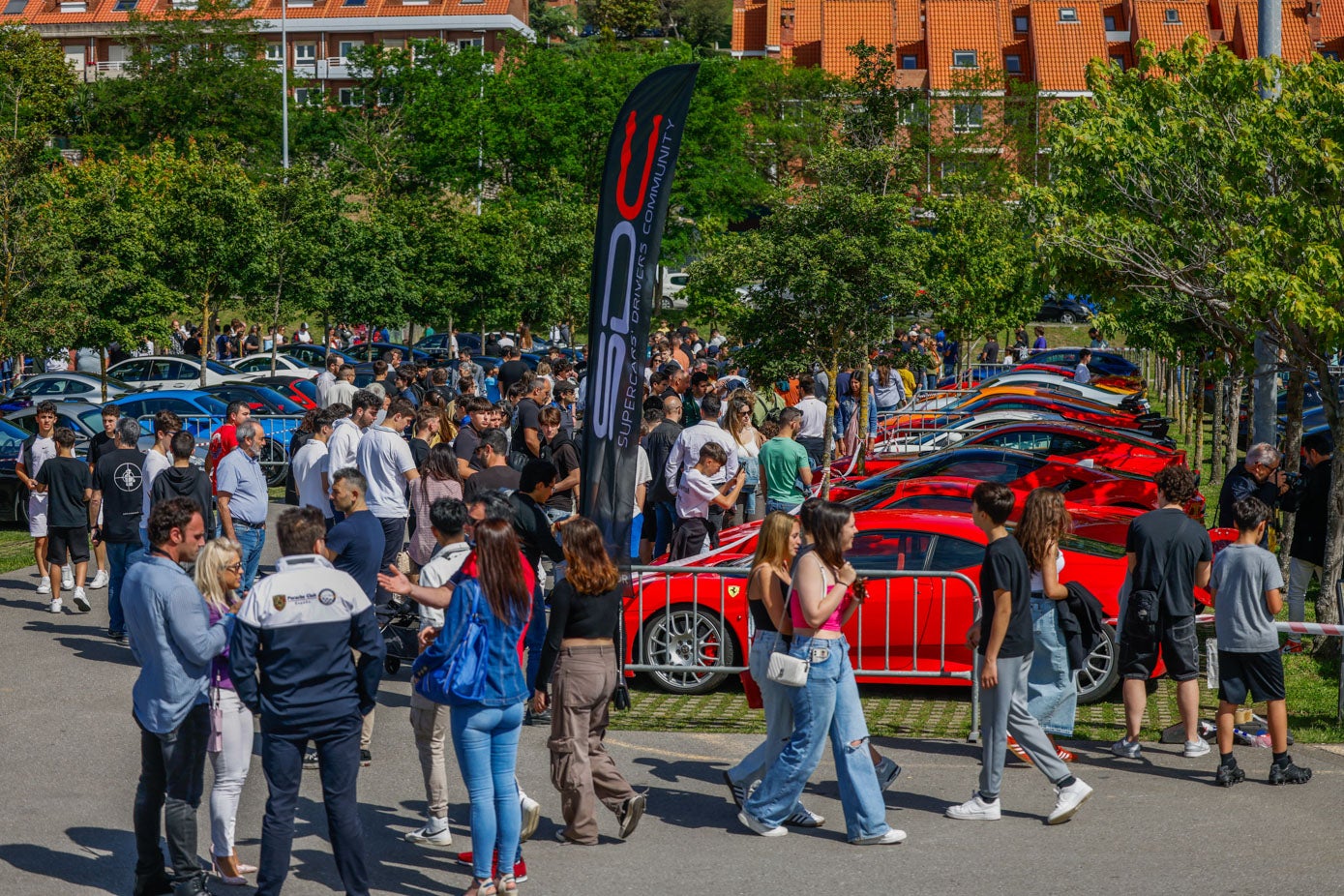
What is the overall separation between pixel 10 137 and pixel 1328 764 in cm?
2708

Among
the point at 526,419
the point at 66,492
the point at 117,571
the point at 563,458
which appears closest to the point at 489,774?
the point at 563,458

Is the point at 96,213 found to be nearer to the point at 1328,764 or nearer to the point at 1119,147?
the point at 1119,147

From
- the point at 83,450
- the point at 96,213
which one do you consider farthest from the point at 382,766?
the point at 96,213

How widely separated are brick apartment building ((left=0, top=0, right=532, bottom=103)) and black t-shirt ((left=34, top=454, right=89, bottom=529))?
235 feet

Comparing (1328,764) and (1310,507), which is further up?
(1310,507)

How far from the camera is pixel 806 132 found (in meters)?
66.9

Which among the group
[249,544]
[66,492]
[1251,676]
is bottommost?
[1251,676]

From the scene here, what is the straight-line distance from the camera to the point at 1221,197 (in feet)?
39.3

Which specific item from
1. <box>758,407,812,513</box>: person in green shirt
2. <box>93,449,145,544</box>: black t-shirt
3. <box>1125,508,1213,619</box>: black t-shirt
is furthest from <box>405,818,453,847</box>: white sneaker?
<box>758,407,812,513</box>: person in green shirt

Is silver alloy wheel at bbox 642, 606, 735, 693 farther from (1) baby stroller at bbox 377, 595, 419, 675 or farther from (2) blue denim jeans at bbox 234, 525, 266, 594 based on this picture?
(2) blue denim jeans at bbox 234, 525, 266, 594

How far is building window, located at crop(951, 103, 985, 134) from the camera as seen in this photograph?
61969 millimetres

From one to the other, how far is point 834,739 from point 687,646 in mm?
3098

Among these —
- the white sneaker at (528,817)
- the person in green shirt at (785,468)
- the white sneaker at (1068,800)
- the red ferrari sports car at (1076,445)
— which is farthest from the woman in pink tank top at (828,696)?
the red ferrari sports car at (1076,445)

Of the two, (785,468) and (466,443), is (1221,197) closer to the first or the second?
(785,468)
